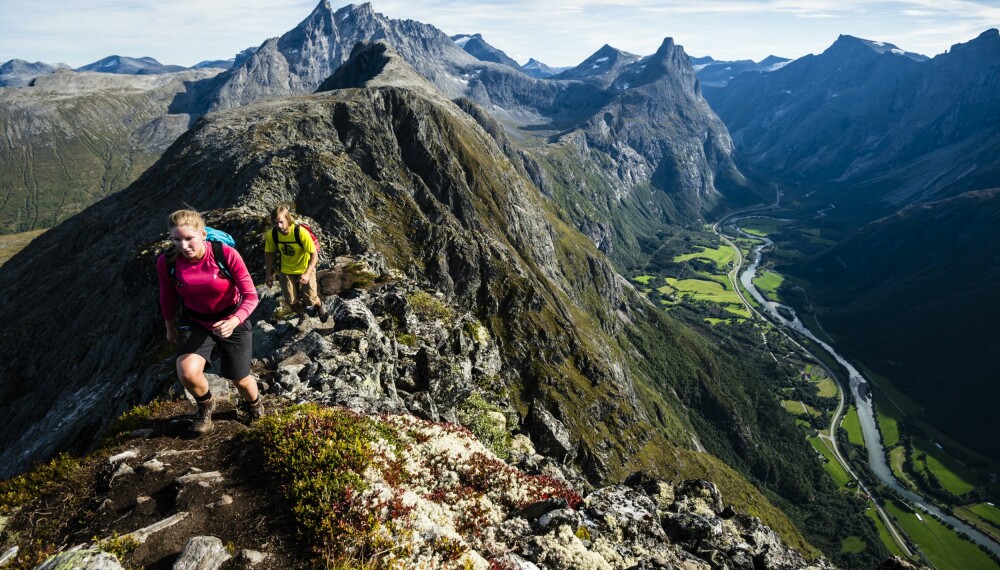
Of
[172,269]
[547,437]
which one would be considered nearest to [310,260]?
[172,269]

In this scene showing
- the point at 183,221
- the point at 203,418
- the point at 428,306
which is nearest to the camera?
the point at 183,221

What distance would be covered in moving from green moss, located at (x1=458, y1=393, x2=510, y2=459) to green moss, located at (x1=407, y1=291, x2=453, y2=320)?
876 cm

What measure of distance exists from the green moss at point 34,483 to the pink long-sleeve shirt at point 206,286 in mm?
4287

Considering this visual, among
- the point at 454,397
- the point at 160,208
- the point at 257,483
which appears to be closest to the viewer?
the point at 257,483

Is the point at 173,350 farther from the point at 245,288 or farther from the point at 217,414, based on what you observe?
the point at 245,288

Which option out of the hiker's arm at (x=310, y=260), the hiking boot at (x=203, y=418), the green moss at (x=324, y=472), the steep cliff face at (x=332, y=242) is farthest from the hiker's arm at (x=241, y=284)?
the steep cliff face at (x=332, y=242)

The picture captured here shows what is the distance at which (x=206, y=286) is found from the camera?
12094 millimetres

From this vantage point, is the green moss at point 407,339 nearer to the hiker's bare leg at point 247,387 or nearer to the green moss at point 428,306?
the green moss at point 428,306

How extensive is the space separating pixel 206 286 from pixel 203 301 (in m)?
0.46

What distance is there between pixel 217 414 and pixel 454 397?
1648cm

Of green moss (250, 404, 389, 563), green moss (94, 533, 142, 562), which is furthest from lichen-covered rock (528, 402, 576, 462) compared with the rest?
green moss (94, 533, 142, 562)

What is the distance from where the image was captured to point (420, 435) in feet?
52.0

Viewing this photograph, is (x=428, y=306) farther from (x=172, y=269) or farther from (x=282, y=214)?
(x=172, y=269)

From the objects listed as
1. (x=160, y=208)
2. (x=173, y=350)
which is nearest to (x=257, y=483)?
(x=173, y=350)
